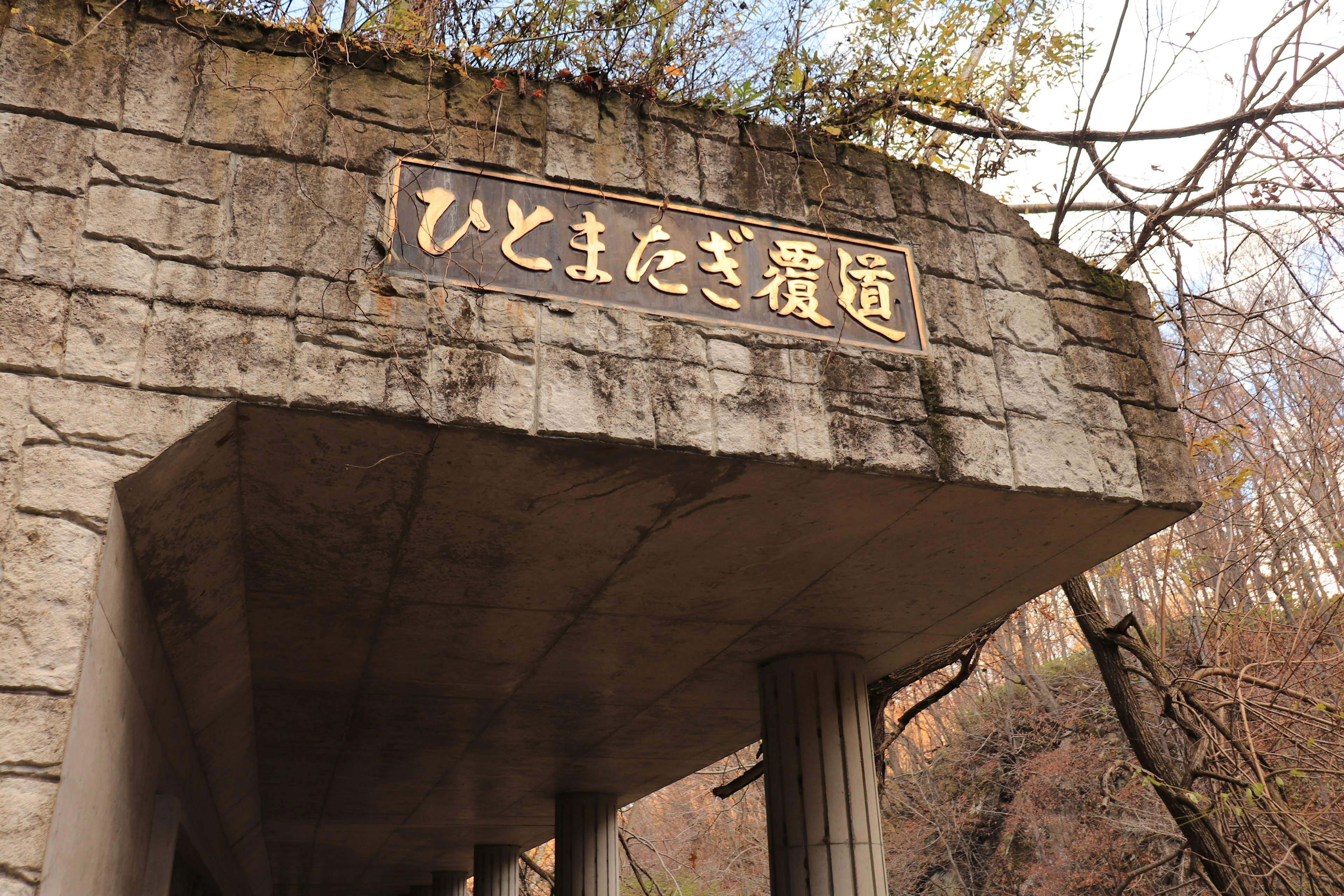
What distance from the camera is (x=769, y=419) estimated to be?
310 cm

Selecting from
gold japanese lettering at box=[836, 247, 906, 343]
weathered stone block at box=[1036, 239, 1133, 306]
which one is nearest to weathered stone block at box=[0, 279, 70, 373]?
gold japanese lettering at box=[836, 247, 906, 343]

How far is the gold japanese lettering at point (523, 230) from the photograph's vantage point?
3.08 metres

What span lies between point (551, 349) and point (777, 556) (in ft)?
4.31

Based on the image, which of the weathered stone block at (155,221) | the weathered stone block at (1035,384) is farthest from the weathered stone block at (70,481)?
the weathered stone block at (1035,384)

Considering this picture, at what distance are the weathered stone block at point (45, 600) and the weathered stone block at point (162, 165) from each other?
3.37 feet

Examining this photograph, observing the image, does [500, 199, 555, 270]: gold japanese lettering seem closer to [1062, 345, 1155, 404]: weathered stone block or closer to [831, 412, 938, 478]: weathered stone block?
[831, 412, 938, 478]: weathered stone block

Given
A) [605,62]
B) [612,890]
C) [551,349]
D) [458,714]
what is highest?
[605,62]

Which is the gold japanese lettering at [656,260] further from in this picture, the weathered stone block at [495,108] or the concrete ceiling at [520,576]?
the concrete ceiling at [520,576]

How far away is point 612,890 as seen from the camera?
7.57 metres

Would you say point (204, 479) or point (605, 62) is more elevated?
point (605, 62)

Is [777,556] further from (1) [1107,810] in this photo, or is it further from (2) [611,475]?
(1) [1107,810]

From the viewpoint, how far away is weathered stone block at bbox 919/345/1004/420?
336cm

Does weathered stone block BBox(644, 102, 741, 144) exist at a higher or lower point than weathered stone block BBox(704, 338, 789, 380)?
higher

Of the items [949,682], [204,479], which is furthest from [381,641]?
[949,682]
